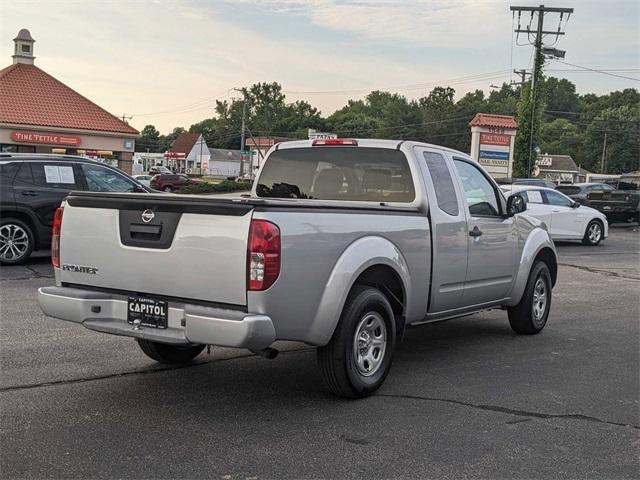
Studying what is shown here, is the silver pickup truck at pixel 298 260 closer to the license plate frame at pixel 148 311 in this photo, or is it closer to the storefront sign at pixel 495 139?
the license plate frame at pixel 148 311

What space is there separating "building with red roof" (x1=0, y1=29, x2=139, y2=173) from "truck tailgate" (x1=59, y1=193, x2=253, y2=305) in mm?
26616

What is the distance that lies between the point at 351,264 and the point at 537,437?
5.41ft

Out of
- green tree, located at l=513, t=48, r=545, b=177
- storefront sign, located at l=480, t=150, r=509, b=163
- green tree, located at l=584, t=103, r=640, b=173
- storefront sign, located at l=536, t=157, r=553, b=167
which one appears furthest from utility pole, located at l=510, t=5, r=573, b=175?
green tree, located at l=584, t=103, r=640, b=173

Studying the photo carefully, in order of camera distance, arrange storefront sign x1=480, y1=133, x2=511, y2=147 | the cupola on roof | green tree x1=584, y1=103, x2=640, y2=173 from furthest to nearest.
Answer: green tree x1=584, y1=103, x2=640, y2=173 < storefront sign x1=480, y1=133, x2=511, y2=147 < the cupola on roof

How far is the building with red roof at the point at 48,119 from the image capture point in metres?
29.8

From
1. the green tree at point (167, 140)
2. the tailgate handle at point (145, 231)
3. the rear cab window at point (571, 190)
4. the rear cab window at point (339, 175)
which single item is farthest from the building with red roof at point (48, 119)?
the green tree at point (167, 140)

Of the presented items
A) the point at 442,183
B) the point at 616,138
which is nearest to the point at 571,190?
the point at 442,183

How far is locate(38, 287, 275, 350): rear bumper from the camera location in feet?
13.8

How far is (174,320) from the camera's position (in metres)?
4.49

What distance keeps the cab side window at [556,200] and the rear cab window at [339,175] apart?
42.7ft

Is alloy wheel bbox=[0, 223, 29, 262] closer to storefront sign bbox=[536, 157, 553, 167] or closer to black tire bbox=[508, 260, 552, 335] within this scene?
black tire bbox=[508, 260, 552, 335]

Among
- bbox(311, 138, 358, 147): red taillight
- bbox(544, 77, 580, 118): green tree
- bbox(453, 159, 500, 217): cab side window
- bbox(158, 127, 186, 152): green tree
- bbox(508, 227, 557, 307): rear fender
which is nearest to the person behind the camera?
bbox(311, 138, 358, 147): red taillight

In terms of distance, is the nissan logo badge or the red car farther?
the red car

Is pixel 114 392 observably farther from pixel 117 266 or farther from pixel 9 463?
pixel 9 463
